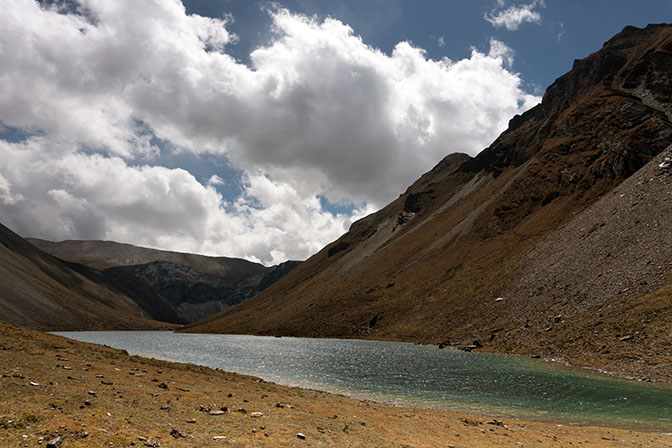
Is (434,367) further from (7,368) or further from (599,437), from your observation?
(7,368)

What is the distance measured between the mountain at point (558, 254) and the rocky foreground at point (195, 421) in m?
29.7

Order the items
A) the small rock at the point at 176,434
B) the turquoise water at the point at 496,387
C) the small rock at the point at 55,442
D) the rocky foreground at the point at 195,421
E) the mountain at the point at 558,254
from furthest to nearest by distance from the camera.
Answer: the mountain at the point at 558,254 → the turquoise water at the point at 496,387 → the small rock at the point at 176,434 → the rocky foreground at the point at 195,421 → the small rock at the point at 55,442

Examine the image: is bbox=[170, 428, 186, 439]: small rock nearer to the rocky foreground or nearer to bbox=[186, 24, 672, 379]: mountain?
the rocky foreground

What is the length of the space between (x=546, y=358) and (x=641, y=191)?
5545cm

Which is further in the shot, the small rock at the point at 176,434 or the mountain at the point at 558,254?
the mountain at the point at 558,254

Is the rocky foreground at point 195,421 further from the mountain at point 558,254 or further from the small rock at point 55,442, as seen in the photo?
the mountain at point 558,254

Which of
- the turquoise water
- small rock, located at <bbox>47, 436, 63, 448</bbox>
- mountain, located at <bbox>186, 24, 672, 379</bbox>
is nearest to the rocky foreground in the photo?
small rock, located at <bbox>47, 436, 63, 448</bbox>

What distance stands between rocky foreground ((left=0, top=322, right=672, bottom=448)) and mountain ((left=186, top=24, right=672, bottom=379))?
2969cm

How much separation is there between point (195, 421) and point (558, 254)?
310 ft

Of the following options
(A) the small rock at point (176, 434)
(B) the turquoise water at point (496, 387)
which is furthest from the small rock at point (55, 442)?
(B) the turquoise water at point (496, 387)

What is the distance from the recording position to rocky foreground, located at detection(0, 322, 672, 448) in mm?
11859

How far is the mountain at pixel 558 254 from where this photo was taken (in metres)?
58.0

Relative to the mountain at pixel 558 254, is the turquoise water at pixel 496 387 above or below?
below

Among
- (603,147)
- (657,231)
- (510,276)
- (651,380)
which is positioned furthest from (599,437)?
(603,147)
